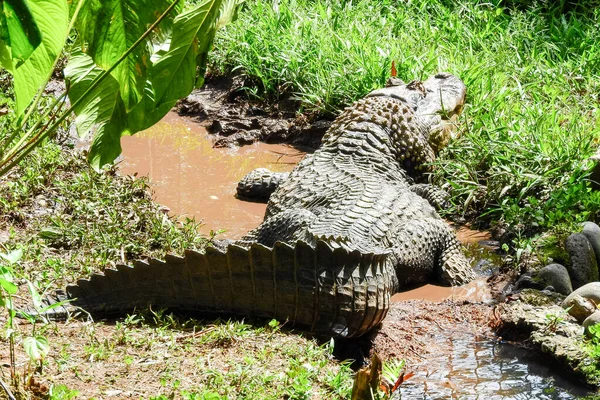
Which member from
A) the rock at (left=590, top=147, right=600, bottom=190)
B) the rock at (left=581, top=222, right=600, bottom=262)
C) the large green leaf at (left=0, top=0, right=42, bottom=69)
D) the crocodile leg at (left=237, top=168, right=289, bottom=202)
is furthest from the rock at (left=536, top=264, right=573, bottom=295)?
the large green leaf at (left=0, top=0, right=42, bottom=69)

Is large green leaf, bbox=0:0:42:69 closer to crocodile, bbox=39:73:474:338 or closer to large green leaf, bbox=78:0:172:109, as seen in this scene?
large green leaf, bbox=78:0:172:109

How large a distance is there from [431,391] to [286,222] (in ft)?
5.35

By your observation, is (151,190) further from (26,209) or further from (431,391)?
(431,391)

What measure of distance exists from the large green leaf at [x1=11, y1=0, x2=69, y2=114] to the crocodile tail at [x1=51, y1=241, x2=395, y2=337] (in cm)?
150

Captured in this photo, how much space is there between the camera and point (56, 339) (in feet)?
11.9

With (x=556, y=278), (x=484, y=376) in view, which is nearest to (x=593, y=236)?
(x=556, y=278)

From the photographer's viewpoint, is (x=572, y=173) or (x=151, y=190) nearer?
(x=572, y=173)

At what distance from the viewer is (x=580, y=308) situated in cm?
423

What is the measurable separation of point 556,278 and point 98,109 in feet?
9.68

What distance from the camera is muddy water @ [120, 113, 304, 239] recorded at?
605 cm

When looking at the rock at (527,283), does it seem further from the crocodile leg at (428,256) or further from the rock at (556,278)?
the crocodile leg at (428,256)

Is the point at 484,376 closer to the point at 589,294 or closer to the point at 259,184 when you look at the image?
the point at 589,294

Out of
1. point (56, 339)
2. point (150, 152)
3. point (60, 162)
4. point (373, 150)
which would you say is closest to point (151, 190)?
point (60, 162)

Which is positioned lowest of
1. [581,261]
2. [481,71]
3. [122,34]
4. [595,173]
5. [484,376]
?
[484,376]
